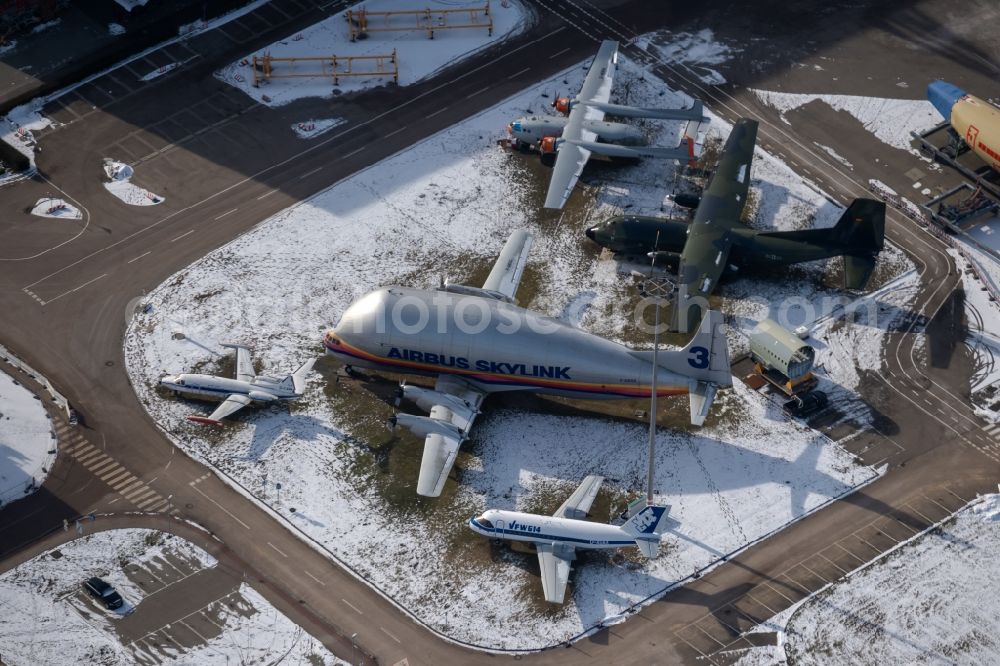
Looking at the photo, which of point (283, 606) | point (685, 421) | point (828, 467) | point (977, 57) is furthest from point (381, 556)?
point (977, 57)

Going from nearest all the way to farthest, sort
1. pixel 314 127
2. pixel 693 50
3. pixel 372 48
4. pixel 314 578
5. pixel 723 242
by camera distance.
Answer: pixel 314 578 < pixel 723 242 < pixel 314 127 < pixel 372 48 < pixel 693 50

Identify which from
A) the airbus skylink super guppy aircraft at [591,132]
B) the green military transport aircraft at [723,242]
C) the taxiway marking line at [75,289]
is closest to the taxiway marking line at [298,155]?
the taxiway marking line at [75,289]

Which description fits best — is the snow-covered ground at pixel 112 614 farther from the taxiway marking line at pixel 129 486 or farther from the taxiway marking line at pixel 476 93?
the taxiway marking line at pixel 476 93

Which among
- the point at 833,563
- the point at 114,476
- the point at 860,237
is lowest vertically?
the point at 114,476

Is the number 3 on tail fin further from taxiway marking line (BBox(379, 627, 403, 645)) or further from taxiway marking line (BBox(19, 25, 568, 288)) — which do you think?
A: taxiway marking line (BBox(19, 25, 568, 288))

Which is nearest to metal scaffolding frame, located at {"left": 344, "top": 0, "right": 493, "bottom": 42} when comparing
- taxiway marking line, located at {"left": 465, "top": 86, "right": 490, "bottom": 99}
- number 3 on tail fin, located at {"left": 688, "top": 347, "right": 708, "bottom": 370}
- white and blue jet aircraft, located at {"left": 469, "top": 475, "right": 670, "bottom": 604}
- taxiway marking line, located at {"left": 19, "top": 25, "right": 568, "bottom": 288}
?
taxiway marking line, located at {"left": 19, "top": 25, "right": 568, "bottom": 288}

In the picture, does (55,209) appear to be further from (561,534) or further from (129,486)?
(561,534)

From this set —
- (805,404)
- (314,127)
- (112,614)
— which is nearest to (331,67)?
(314,127)
